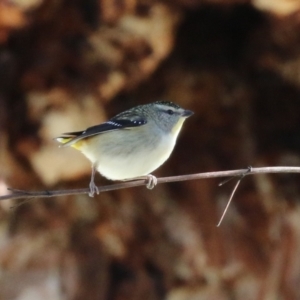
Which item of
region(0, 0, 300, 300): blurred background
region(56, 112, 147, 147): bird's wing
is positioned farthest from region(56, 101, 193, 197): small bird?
region(0, 0, 300, 300): blurred background

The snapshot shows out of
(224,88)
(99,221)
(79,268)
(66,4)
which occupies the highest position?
(66,4)

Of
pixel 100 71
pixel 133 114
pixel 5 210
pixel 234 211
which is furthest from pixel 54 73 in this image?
pixel 234 211

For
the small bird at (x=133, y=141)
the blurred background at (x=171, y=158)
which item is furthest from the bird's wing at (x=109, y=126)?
the blurred background at (x=171, y=158)

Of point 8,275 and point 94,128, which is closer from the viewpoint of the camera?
point 94,128

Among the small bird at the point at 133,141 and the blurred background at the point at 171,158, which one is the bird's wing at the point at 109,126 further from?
the blurred background at the point at 171,158

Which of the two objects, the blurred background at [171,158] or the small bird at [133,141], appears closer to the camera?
the small bird at [133,141]

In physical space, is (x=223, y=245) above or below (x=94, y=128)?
below

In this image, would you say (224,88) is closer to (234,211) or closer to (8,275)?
(234,211)

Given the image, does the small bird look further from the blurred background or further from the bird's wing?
the blurred background
